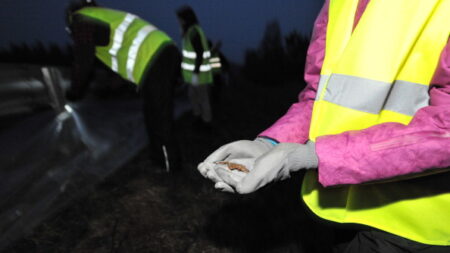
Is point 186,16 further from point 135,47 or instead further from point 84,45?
point 84,45

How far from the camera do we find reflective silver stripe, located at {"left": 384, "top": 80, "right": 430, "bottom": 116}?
615 millimetres

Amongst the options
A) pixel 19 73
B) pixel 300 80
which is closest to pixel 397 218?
pixel 19 73

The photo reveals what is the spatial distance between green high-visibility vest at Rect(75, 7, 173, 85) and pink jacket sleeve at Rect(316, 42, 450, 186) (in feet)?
5.48

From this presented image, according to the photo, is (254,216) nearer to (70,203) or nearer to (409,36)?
(70,203)

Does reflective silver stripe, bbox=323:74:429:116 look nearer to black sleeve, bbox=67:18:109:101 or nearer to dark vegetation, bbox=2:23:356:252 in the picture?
dark vegetation, bbox=2:23:356:252

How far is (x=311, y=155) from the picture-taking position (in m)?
0.66

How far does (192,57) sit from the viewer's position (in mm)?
3104

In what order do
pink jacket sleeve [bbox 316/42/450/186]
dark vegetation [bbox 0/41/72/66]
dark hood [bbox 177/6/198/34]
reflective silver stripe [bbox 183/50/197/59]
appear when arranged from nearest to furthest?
1. pink jacket sleeve [bbox 316/42/450/186]
2. dark vegetation [bbox 0/41/72/66]
3. dark hood [bbox 177/6/198/34]
4. reflective silver stripe [bbox 183/50/197/59]

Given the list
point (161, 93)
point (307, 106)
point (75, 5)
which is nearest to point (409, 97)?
point (307, 106)

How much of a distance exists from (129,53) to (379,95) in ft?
5.96

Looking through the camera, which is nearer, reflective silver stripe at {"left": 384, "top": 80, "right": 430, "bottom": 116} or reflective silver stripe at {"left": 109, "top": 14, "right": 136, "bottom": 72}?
reflective silver stripe at {"left": 384, "top": 80, "right": 430, "bottom": 116}

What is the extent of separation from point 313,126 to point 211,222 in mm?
1298

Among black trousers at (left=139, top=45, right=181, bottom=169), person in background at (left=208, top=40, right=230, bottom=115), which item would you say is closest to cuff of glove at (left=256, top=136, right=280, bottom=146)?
black trousers at (left=139, top=45, right=181, bottom=169)

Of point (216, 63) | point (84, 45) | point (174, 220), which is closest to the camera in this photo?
point (174, 220)
